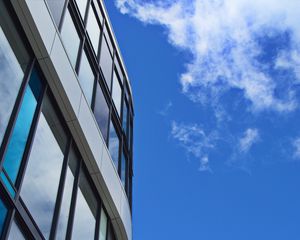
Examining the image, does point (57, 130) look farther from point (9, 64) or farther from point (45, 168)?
point (9, 64)

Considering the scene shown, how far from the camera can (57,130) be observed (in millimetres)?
11867

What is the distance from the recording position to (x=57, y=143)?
1172 cm

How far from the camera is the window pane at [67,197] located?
10868 mm

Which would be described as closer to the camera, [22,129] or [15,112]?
[15,112]

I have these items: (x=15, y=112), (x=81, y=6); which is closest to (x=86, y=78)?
(x=81, y=6)

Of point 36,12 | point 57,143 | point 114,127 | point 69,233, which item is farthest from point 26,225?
point 114,127

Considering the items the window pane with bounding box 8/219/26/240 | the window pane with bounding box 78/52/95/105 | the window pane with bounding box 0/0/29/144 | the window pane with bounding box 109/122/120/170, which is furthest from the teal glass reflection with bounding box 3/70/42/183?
the window pane with bounding box 109/122/120/170

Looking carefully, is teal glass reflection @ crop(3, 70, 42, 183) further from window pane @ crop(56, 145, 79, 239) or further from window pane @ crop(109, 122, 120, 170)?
window pane @ crop(109, 122, 120, 170)

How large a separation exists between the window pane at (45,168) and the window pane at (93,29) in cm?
534

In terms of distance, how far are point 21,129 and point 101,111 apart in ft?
19.3

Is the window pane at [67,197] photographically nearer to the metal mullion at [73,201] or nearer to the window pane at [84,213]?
the metal mullion at [73,201]

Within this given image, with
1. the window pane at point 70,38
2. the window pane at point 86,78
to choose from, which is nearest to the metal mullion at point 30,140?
the window pane at point 70,38

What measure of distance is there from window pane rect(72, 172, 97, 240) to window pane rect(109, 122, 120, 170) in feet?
8.97

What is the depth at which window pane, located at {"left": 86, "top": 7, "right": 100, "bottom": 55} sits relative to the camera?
649 inches
